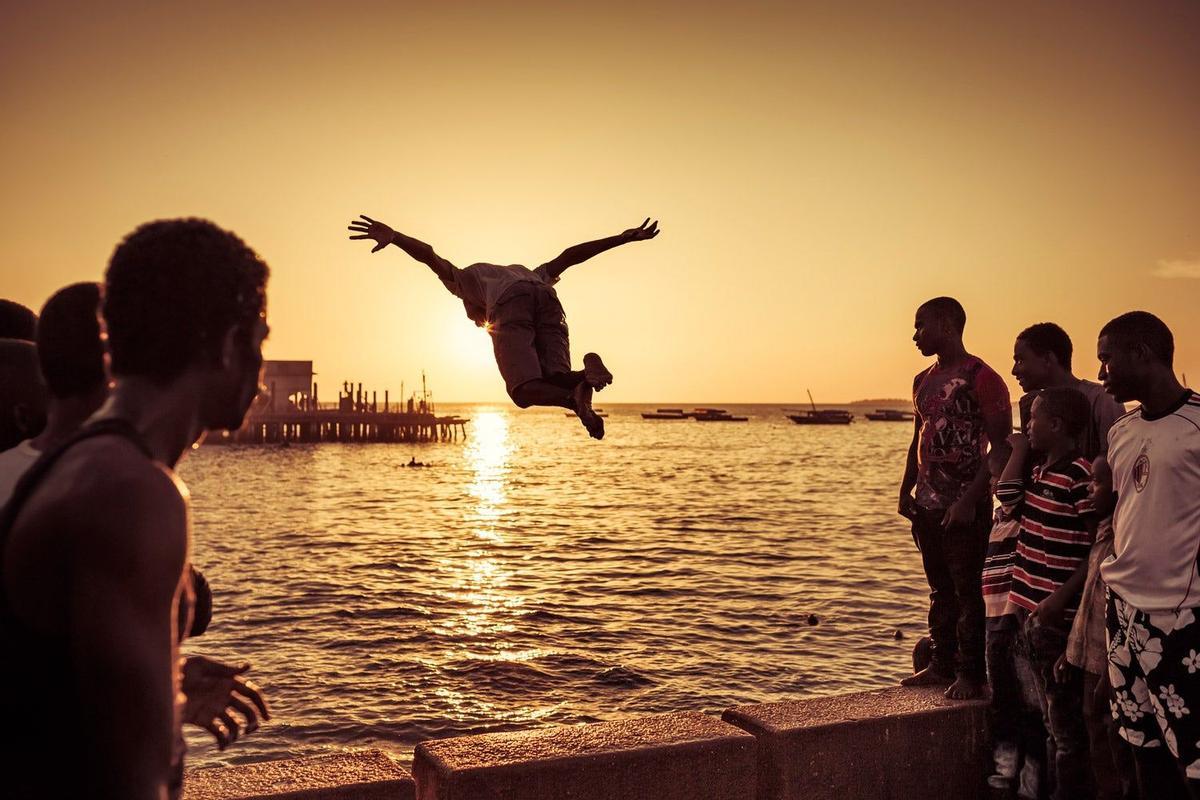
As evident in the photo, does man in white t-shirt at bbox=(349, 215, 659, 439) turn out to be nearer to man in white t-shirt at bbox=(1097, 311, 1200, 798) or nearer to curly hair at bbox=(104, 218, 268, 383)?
man in white t-shirt at bbox=(1097, 311, 1200, 798)

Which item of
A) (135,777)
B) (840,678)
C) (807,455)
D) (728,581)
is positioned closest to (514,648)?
(840,678)

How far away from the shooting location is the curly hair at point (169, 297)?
1.58m

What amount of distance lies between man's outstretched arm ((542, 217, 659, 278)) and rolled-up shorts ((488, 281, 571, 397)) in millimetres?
319

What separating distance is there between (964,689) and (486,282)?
345 cm

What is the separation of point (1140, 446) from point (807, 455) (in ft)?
279

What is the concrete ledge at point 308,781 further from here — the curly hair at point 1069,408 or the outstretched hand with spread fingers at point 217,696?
the curly hair at point 1069,408

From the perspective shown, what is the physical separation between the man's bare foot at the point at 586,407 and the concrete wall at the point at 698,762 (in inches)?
59.5

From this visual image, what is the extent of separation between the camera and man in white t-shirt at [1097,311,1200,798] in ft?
11.8

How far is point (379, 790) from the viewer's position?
3.51 metres

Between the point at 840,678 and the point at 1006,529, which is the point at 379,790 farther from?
the point at 840,678

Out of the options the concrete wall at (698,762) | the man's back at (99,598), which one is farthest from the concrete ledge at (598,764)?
the man's back at (99,598)

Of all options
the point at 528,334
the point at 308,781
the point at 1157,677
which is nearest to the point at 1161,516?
the point at 1157,677

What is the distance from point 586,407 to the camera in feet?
16.1

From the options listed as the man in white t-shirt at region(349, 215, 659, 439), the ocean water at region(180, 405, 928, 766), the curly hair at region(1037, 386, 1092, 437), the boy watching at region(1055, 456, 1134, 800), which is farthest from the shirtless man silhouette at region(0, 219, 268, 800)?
the ocean water at region(180, 405, 928, 766)
